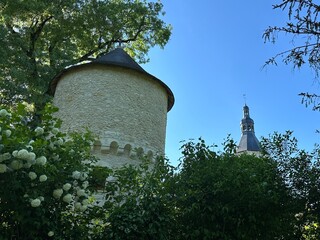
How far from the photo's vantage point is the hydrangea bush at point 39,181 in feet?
13.9

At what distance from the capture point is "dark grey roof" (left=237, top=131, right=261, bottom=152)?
37.5m

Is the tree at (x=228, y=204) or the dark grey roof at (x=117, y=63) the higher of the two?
the dark grey roof at (x=117, y=63)

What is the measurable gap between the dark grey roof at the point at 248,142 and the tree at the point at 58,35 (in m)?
21.7

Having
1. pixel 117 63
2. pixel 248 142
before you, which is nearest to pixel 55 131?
pixel 117 63

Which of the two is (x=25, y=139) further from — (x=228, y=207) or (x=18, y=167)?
(x=228, y=207)

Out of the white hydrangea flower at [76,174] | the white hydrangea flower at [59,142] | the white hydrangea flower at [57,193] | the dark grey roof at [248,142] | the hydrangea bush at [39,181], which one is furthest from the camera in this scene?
the dark grey roof at [248,142]

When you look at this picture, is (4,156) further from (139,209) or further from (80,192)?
(139,209)

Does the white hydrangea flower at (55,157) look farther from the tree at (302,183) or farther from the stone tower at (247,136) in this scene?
the stone tower at (247,136)

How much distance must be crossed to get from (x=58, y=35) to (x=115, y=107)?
737cm

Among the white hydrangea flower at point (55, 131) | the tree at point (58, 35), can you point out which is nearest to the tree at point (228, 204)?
the white hydrangea flower at point (55, 131)

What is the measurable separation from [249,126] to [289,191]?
3500 cm

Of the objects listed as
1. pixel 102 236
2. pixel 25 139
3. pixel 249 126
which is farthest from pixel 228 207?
pixel 249 126

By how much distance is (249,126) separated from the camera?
40.8 meters

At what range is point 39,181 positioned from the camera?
181 inches
